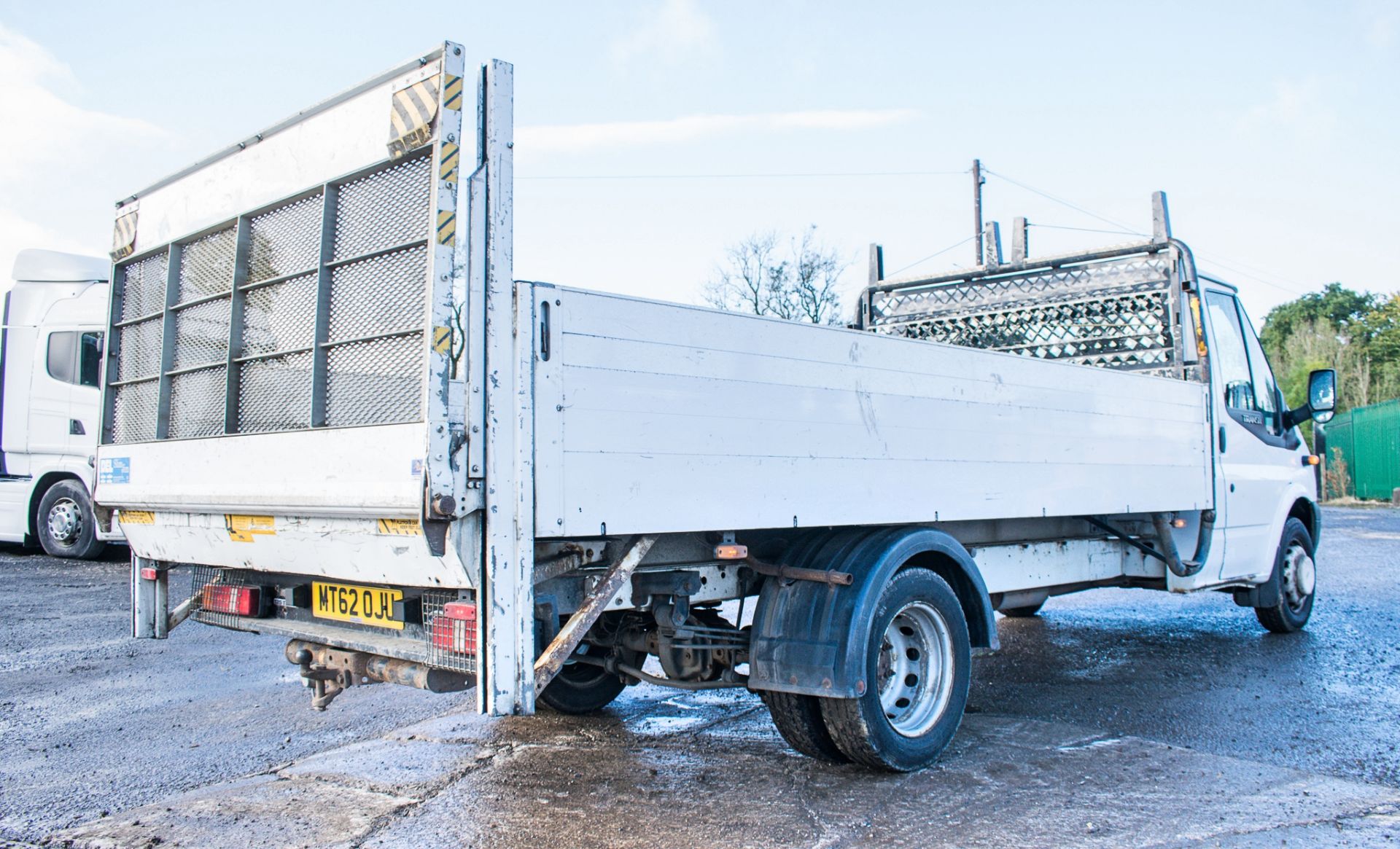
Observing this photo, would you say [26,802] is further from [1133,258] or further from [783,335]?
[1133,258]

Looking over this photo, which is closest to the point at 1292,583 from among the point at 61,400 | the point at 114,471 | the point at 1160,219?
the point at 1160,219

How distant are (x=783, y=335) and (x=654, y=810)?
1840 mm

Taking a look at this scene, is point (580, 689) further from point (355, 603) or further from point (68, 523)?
point (68, 523)

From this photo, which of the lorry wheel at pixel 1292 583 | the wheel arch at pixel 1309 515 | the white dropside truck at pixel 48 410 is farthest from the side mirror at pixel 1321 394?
the white dropside truck at pixel 48 410

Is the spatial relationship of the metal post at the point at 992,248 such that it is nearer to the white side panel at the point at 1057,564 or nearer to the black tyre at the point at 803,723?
the white side panel at the point at 1057,564

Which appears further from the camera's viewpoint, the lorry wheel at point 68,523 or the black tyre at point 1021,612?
the lorry wheel at point 68,523

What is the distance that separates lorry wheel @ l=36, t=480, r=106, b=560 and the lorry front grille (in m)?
7.83

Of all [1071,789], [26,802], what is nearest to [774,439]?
[1071,789]

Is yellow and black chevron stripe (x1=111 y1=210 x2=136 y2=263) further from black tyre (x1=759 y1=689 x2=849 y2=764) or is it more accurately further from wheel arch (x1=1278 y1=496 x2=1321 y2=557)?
wheel arch (x1=1278 y1=496 x2=1321 y2=557)

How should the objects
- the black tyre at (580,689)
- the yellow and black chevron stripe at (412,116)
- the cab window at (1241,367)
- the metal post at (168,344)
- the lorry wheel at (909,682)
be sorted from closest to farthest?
1. the yellow and black chevron stripe at (412,116)
2. the lorry wheel at (909,682)
3. the metal post at (168,344)
4. the black tyre at (580,689)
5. the cab window at (1241,367)

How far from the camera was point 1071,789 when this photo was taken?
164 inches

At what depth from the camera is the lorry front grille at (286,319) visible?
3.67 meters

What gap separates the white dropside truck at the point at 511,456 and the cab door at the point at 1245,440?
63.2 inches

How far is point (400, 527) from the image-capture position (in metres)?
3.45
